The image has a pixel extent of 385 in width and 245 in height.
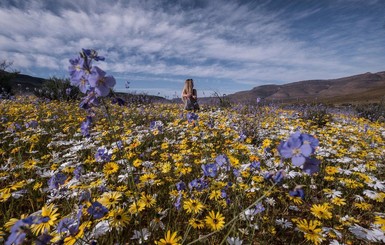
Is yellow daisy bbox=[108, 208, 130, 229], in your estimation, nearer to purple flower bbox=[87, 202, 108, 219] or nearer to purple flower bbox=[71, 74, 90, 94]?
purple flower bbox=[87, 202, 108, 219]

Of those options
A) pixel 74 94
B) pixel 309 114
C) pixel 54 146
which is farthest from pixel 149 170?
pixel 74 94

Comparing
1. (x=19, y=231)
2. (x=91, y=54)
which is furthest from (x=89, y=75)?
(x=19, y=231)

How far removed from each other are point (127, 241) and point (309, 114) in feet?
32.6

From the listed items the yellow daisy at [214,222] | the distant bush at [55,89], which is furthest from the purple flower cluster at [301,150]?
the distant bush at [55,89]

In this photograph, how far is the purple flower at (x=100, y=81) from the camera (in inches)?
63.3

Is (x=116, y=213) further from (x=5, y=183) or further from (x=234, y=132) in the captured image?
(x=234, y=132)

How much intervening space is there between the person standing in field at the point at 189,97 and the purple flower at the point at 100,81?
10254 mm

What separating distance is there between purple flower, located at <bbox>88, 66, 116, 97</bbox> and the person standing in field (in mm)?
10254

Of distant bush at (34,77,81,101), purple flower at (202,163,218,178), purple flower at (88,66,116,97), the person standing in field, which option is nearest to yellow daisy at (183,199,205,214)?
purple flower at (202,163,218,178)

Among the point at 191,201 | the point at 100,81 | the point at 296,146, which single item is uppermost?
the point at 100,81

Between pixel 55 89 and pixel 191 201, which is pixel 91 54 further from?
pixel 55 89

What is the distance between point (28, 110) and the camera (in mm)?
8047

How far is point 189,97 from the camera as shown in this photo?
41.3 ft

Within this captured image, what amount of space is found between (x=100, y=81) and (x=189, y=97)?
11003 mm
